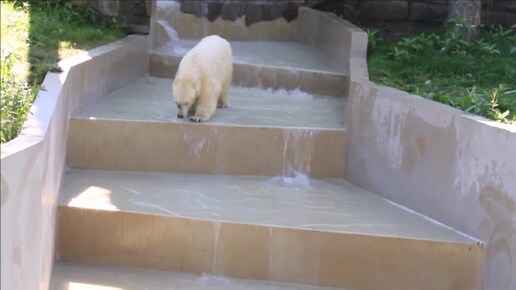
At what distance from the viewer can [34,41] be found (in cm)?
727

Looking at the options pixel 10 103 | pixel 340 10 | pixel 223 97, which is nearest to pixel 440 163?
pixel 223 97

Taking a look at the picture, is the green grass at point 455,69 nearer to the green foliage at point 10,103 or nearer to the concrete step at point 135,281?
the concrete step at point 135,281

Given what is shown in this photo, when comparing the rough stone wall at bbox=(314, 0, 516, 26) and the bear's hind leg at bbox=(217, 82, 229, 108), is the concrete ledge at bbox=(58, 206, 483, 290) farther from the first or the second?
the rough stone wall at bbox=(314, 0, 516, 26)

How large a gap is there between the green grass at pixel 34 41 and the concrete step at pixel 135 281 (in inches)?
48.0

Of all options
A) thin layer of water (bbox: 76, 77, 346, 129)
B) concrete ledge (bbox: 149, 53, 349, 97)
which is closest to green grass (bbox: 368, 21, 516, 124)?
concrete ledge (bbox: 149, 53, 349, 97)

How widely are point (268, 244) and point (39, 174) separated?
1769 mm

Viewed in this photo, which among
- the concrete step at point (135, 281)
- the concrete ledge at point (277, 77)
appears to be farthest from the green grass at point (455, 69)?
the concrete step at point (135, 281)

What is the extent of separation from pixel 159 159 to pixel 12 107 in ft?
7.74

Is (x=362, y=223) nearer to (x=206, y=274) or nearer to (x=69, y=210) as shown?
(x=206, y=274)

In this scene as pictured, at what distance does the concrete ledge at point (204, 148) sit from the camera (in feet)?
22.5

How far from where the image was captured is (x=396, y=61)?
27.3 ft

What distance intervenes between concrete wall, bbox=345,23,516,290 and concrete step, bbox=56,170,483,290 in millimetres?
196

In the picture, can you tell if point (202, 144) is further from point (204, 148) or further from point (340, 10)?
point (340, 10)

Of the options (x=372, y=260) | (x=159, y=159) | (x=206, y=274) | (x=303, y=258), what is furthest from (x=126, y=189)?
(x=372, y=260)
